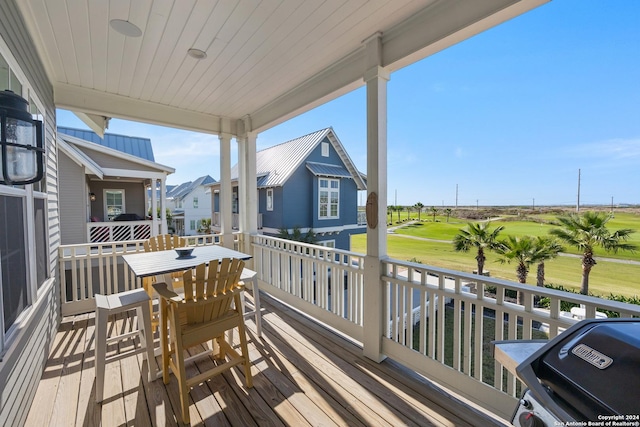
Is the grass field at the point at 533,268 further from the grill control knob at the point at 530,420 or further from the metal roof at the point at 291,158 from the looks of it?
the metal roof at the point at 291,158

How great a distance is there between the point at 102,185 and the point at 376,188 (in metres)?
10.9

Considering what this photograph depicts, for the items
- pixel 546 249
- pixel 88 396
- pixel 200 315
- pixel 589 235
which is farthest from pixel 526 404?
pixel 546 249

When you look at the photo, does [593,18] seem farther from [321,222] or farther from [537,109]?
[321,222]

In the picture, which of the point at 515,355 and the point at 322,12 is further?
the point at 322,12

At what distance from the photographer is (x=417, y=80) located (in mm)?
7820

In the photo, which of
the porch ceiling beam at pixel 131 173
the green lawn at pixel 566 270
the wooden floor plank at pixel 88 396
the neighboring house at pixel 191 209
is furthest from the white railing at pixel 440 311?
the neighboring house at pixel 191 209

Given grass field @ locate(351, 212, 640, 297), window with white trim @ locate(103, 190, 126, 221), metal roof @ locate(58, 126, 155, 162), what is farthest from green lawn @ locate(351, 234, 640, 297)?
window with white trim @ locate(103, 190, 126, 221)

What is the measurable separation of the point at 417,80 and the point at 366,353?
7722 millimetres

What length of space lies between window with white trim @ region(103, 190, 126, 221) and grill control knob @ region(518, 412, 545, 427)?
12050mm

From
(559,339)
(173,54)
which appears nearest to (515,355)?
(559,339)

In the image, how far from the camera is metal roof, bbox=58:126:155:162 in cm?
938

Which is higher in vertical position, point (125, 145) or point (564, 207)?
point (125, 145)

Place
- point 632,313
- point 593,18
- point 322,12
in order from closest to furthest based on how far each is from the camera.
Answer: point 632,313
point 322,12
point 593,18

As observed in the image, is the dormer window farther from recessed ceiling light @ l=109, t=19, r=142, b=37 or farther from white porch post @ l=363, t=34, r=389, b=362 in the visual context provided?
Answer: recessed ceiling light @ l=109, t=19, r=142, b=37
